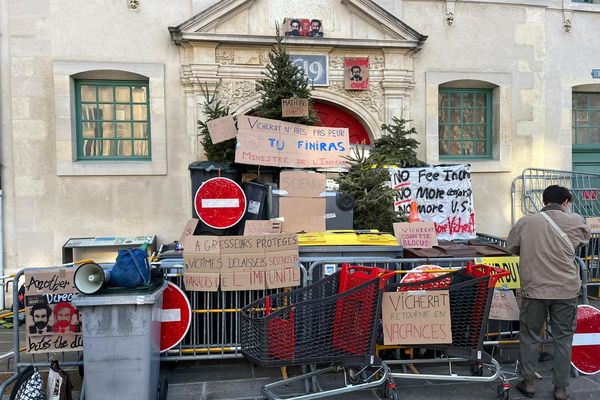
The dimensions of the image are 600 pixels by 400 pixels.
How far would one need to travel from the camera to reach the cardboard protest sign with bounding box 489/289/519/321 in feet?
15.0

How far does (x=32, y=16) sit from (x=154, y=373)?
21.2 feet

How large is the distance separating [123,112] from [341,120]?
3.88m

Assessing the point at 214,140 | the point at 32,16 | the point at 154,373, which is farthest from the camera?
the point at 32,16

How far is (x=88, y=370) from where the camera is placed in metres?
3.59

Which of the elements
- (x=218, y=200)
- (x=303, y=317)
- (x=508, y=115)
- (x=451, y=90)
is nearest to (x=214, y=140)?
(x=218, y=200)

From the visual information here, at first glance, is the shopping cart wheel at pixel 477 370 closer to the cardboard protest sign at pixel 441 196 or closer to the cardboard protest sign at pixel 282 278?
the cardboard protest sign at pixel 282 278

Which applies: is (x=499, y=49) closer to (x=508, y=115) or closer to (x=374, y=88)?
(x=508, y=115)

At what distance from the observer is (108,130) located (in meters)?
8.10

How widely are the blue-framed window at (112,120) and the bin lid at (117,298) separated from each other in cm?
478

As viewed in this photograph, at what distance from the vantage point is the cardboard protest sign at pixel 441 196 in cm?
717

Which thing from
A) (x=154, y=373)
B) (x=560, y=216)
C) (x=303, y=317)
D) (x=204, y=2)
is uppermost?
(x=204, y=2)

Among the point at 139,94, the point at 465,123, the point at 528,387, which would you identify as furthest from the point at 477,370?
the point at 139,94

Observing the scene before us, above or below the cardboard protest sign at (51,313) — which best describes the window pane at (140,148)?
above

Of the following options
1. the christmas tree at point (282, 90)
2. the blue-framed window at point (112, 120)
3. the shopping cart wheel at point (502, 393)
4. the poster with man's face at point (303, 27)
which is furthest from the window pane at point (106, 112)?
the shopping cart wheel at point (502, 393)
